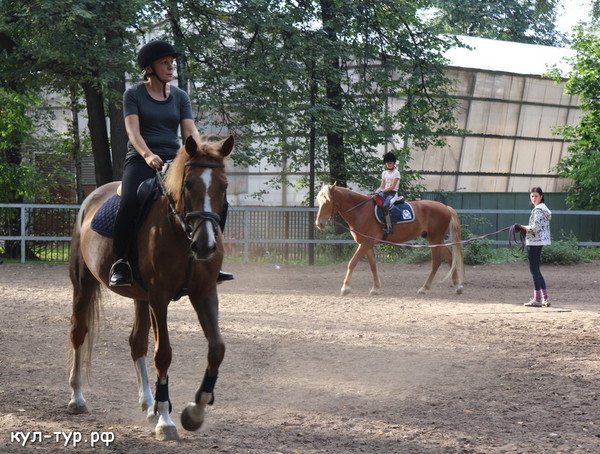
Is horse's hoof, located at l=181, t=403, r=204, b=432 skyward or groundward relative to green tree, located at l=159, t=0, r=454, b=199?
groundward

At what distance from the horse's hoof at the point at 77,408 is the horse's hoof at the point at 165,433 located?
0.98m

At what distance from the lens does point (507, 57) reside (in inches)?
1262

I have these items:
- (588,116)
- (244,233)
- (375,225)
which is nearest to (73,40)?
(244,233)

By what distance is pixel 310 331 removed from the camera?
983 cm

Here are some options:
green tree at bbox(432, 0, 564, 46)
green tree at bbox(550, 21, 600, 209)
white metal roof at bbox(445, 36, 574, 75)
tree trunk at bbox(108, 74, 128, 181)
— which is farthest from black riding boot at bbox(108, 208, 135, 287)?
green tree at bbox(432, 0, 564, 46)

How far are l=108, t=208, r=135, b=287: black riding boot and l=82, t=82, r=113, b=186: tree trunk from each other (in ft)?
44.0

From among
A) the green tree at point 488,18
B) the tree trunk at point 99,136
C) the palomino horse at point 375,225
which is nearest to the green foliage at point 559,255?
the palomino horse at point 375,225

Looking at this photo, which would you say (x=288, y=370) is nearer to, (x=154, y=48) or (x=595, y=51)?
(x=154, y=48)

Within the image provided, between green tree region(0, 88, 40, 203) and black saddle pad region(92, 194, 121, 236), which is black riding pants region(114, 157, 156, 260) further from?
green tree region(0, 88, 40, 203)

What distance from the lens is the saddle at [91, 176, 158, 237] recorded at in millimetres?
5539

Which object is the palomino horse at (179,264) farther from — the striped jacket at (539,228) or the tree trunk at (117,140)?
the tree trunk at (117,140)

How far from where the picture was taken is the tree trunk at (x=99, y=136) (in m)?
18.6

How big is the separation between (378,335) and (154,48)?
16.8ft

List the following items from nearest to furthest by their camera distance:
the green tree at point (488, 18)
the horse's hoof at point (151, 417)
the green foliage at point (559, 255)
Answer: the horse's hoof at point (151, 417), the green foliage at point (559, 255), the green tree at point (488, 18)
